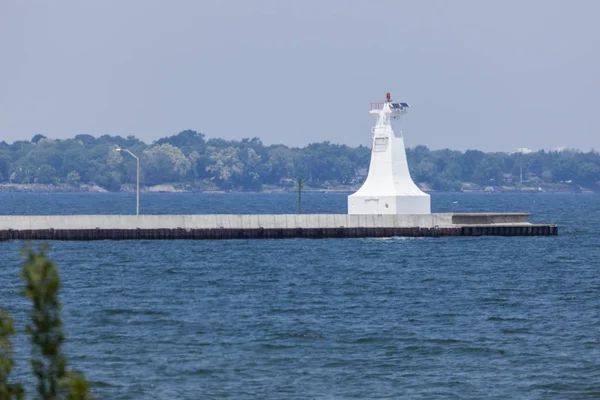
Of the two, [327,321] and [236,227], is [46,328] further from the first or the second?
[236,227]

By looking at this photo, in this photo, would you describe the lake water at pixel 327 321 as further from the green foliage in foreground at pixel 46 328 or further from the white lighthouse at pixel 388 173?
the green foliage in foreground at pixel 46 328

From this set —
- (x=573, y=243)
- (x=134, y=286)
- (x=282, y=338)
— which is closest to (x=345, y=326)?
(x=282, y=338)

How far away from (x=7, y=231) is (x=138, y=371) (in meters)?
40.3

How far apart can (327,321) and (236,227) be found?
1289 inches

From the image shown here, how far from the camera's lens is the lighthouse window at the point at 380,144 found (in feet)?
216

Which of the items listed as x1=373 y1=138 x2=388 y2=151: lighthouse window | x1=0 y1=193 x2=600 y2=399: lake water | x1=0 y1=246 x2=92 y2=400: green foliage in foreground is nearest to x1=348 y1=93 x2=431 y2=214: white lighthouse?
x1=373 y1=138 x2=388 y2=151: lighthouse window

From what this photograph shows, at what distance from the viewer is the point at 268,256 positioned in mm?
59406

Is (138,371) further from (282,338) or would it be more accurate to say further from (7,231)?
(7,231)

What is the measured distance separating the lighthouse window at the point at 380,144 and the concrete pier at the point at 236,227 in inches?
148

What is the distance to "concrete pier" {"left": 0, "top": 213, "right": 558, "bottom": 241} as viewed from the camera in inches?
2574

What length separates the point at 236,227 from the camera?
67875 mm

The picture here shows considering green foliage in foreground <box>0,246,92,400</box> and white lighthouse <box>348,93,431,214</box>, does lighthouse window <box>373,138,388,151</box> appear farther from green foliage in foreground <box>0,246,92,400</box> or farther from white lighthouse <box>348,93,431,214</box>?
green foliage in foreground <box>0,246,92,400</box>

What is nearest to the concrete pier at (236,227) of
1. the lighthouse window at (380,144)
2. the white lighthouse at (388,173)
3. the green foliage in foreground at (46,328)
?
the white lighthouse at (388,173)

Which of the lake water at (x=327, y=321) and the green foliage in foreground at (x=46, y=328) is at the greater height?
the green foliage in foreground at (x=46, y=328)
